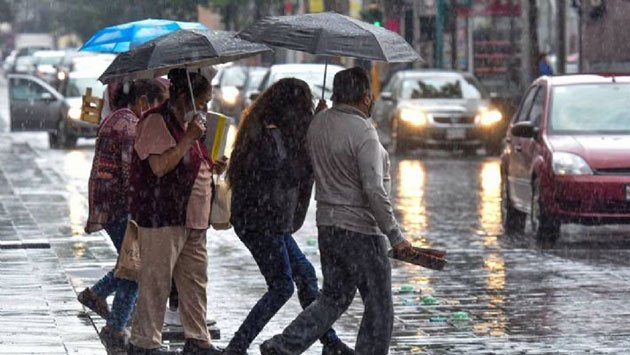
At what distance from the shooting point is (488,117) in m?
31.4

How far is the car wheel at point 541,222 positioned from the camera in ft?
54.1

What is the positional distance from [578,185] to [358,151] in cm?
770

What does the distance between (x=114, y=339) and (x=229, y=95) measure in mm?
32892

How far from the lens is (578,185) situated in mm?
16078

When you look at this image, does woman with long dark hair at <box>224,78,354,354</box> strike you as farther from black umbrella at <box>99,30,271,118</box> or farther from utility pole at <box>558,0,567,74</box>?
utility pole at <box>558,0,567,74</box>

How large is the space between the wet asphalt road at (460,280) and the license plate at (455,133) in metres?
8.13

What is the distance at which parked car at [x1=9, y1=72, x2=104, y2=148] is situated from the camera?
34625mm

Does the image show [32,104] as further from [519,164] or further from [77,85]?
[519,164]

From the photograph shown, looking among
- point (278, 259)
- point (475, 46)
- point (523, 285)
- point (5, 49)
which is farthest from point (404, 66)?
point (5, 49)

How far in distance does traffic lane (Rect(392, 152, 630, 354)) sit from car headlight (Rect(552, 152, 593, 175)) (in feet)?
2.26

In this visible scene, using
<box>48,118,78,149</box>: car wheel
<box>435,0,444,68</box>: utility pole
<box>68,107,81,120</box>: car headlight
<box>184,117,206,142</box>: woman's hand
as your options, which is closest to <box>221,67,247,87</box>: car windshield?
<box>435,0,444,68</box>: utility pole

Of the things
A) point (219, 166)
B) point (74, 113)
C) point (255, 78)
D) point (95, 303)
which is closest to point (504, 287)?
point (95, 303)

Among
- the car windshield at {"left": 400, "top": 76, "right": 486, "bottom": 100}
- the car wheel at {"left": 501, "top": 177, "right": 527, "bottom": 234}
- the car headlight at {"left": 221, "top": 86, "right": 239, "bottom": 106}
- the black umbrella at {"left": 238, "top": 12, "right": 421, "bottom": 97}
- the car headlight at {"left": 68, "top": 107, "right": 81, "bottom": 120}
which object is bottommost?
the car headlight at {"left": 221, "top": 86, "right": 239, "bottom": 106}

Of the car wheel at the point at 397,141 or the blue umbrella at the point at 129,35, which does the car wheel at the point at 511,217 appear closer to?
the blue umbrella at the point at 129,35
